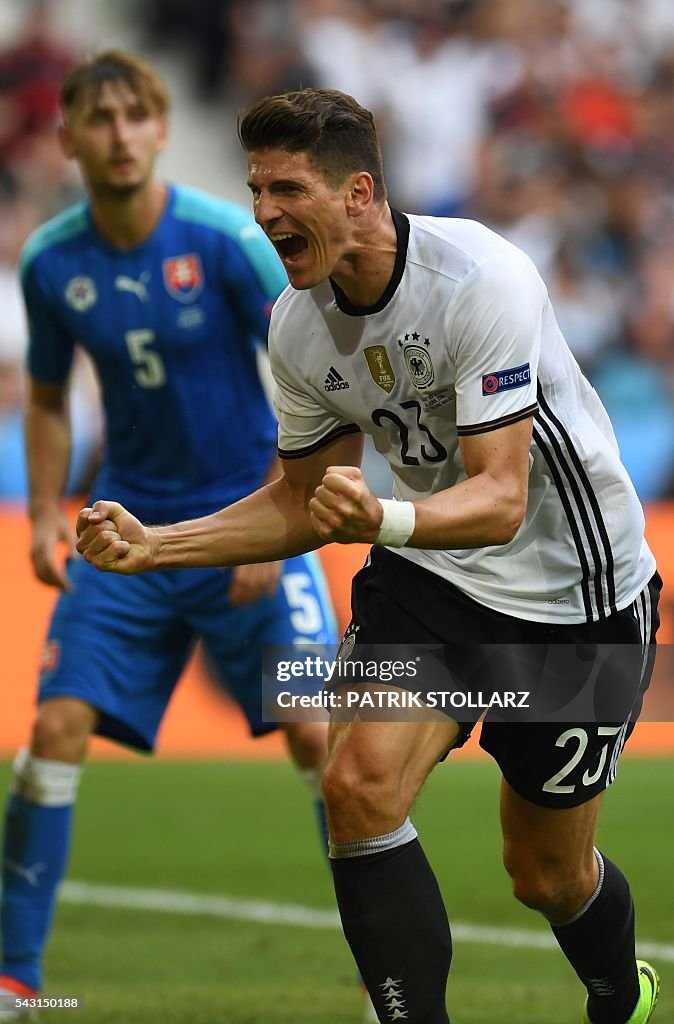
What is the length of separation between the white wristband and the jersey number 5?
242 cm

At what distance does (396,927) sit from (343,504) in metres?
1.05

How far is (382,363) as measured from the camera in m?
3.89

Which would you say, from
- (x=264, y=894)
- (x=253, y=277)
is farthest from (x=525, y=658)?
(x=264, y=894)

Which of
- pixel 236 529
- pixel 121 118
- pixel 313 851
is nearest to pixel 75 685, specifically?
pixel 236 529

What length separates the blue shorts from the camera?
18.3 feet

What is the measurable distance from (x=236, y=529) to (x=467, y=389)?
79 cm

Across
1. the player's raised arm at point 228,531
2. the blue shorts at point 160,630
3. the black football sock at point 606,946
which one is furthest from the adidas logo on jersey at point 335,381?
the blue shorts at point 160,630

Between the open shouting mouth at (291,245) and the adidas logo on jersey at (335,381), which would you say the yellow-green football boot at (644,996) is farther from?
the open shouting mouth at (291,245)

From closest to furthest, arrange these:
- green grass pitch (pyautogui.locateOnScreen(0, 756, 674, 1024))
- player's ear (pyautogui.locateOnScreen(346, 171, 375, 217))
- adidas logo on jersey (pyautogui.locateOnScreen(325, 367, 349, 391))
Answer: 1. player's ear (pyautogui.locateOnScreen(346, 171, 375, 217))
2. adidas logo on jersey (pyautogui.locateOnScreen(325, 367, 349, 391))
3. green grass pitch (pyautogui.locateOnScreen(0, 756, 674, 1024))

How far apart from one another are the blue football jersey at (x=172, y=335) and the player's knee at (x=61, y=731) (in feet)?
2.43

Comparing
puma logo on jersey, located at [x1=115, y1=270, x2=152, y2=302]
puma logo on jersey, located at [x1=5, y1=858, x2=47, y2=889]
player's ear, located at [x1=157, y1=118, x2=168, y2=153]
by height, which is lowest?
puma logo on jersey, located at [x1=5, y1=858, x2=47, y2=889]

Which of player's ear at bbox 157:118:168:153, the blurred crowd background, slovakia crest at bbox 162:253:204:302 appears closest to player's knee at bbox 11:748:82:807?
slovakia crest at bbox 162:253:204:302

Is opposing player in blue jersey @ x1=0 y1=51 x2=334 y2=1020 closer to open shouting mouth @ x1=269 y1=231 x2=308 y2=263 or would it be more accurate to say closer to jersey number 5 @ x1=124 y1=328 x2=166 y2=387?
jersey number 5 @ x1=124 y1=328 x2=166 y2=387

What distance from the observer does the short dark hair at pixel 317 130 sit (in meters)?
3.65
